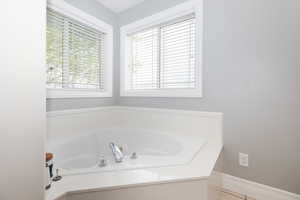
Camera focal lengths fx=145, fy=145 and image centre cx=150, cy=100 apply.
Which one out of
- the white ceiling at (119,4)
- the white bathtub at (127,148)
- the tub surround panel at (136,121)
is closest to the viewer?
the white bathtub at (127,148)

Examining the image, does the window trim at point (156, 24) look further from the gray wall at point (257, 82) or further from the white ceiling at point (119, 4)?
the white ceiling at point (119, 4)

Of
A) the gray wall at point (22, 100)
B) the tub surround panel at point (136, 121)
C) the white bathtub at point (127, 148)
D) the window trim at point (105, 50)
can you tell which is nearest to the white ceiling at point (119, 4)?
the window trim at point (105, 50)

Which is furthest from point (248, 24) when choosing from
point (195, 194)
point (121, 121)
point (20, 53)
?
point (121, 121)

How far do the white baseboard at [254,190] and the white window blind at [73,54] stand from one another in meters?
2.17

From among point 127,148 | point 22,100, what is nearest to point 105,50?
point 127,148

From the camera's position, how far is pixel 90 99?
2.16m

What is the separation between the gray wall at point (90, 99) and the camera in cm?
178

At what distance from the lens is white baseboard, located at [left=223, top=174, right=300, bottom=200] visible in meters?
1.26

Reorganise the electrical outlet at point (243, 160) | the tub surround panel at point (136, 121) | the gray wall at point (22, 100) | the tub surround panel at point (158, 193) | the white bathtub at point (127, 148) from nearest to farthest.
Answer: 1. the gray wall at point (22, 100)
2. the tub surround panel at point (158, 193)
3. the white bathtub at point (127, 148)
4. the electrical outlet at point (243, 160)
5. the tub surround panel at point (136, 121)

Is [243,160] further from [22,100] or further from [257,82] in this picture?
[22,100]

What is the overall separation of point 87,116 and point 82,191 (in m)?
1.42

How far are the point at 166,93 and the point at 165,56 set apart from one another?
1.89 ft

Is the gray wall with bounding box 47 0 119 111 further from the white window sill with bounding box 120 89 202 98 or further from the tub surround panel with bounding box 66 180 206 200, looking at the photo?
the tub surround panel with bounding box 66 180 206 200

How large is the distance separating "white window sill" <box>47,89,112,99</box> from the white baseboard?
195 centimetres
